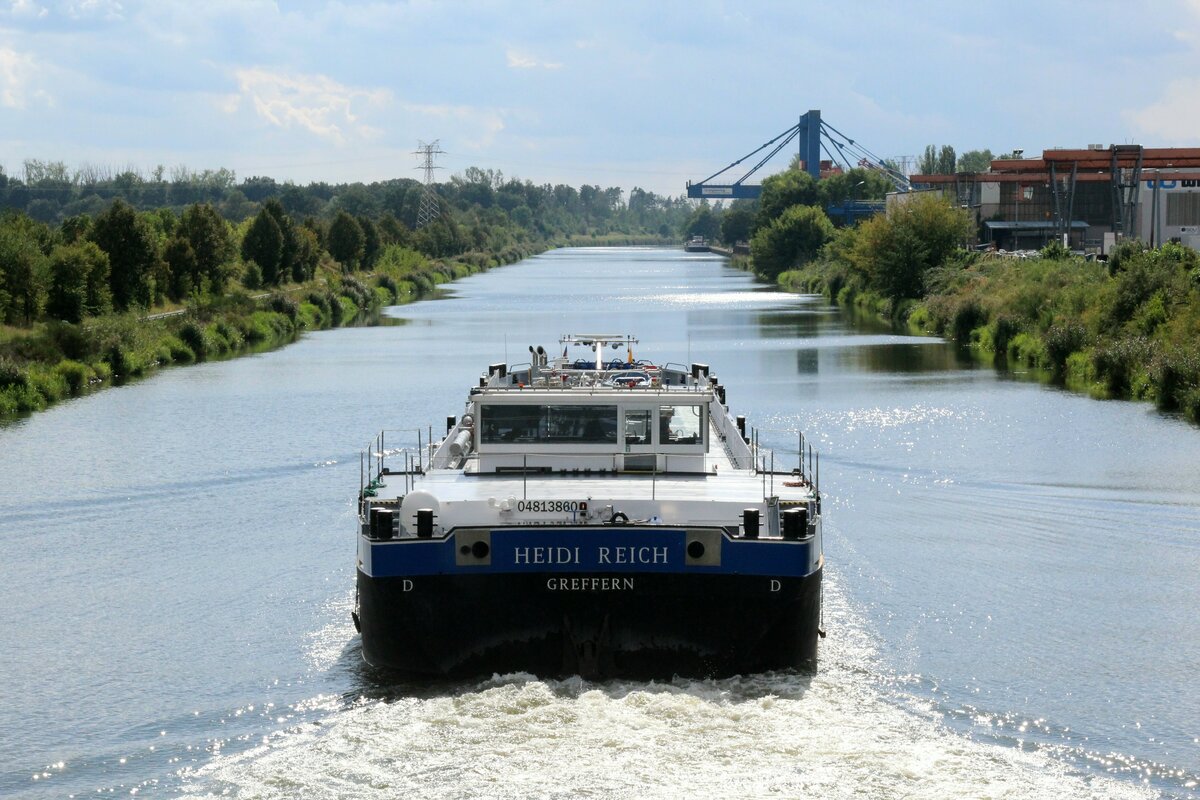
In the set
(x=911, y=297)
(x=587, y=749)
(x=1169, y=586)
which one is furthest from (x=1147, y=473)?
(x=911, y=297)

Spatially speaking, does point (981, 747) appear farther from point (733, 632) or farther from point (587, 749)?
point (587, 749)

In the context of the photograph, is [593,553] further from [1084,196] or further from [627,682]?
[1084,196]

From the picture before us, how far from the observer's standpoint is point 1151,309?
4528 centimetres

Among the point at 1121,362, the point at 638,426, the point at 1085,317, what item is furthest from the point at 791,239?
the point at 638,426

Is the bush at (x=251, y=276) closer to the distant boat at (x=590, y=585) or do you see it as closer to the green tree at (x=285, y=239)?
the green tree at (x=285, y=239)

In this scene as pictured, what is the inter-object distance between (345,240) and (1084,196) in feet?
162

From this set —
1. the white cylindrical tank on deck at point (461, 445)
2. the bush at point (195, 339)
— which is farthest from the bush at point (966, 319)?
the white cylindrical tank on deck at point (461, 445)

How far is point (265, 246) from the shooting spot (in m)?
83.5

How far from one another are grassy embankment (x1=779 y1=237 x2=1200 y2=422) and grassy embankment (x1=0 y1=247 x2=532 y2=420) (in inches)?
1116

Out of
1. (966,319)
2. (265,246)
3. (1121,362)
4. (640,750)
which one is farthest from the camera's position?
(265,246)

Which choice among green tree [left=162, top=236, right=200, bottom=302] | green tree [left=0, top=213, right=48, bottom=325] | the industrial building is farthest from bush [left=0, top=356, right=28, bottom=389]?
the industrial building

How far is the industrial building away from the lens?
291 ft

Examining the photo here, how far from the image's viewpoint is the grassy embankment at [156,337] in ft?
141

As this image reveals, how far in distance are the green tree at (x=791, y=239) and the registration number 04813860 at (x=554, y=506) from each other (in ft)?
337
